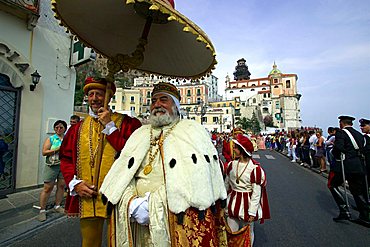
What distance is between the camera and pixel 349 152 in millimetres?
4695

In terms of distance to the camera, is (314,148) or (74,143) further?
(314,148)

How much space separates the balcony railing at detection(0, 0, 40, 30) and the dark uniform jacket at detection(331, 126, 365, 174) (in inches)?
323

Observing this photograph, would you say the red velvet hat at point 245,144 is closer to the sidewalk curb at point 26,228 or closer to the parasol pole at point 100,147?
the parasol pole at point 100,147

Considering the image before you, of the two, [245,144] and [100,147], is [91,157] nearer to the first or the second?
[100,147]

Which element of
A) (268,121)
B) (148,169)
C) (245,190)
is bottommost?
(245,190)

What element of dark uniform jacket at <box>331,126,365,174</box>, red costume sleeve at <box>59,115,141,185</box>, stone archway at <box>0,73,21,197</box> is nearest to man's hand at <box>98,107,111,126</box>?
red costume sleeve at <box>59,115,141,185</box>

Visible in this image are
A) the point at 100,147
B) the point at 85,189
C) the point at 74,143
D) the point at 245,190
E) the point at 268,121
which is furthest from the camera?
the point at 268,121

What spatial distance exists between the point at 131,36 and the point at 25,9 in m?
5.46

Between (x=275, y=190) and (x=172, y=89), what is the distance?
21.2 feet

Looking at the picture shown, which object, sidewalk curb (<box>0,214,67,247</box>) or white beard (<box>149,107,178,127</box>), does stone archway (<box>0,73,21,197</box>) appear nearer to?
sidewalk curb (<box>0,214,67,247</box>)

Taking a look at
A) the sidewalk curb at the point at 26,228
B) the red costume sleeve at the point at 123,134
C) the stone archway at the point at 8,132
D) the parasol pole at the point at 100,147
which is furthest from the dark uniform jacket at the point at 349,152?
the stone archway at the point at 8,132

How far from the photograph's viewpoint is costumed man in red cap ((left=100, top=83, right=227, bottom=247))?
5.56 ft

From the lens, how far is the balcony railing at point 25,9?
596 centimetres

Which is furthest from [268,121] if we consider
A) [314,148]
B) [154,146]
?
[154,146]
